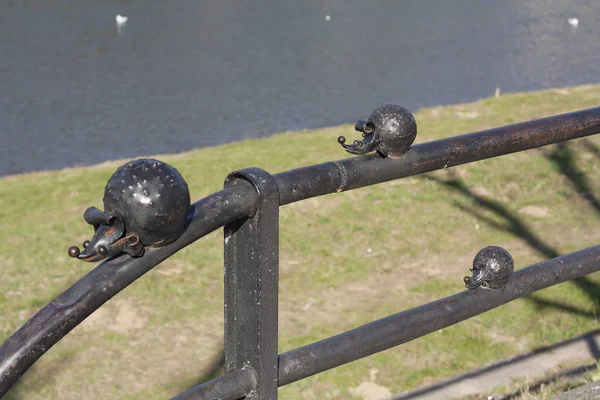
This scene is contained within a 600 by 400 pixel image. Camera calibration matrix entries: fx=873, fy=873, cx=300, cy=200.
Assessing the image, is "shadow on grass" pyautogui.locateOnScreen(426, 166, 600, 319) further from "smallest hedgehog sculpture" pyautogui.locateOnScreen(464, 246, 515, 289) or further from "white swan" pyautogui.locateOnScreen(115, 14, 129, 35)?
"white swan" pyautogui.locateOnScreen(115, 14, 129, 35)

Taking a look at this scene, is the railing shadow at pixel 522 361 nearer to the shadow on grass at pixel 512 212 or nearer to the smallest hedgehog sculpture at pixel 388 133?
the shadow on grass at pixel 512 212

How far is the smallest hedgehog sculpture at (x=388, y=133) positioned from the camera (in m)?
1.49

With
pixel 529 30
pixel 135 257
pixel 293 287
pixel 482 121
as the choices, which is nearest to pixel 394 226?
pixel 293 287

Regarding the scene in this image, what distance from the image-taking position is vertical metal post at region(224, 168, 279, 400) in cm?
130

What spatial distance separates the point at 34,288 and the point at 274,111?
11.7 m

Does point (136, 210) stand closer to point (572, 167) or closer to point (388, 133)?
point (388, 133)

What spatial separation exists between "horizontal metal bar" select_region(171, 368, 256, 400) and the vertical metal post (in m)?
0.01

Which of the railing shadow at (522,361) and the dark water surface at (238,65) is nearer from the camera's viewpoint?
the railing shadow at (522,361)

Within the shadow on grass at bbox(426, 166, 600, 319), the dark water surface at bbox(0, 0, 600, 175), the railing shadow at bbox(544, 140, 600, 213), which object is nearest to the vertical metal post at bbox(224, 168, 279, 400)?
the shadow on grass at bbox(426, 166, 600, 319)

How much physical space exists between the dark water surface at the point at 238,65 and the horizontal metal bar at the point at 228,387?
13.0 meters

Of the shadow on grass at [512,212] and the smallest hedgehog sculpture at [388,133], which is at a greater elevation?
the shadow on grass at [512,212]

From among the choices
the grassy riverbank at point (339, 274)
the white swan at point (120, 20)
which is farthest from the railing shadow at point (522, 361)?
the white swan at point (120, 20)

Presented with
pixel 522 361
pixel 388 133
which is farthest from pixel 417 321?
pixel 522 361

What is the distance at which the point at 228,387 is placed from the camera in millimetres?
1339
